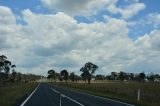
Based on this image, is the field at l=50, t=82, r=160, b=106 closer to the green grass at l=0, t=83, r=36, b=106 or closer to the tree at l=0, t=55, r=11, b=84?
the green grass at l=0, t=83, r=36, b=106

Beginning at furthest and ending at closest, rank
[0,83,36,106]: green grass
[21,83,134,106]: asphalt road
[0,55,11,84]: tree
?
[0,55,11,84]: tree → [0,83,36,106]: green grass → [21,83,134,106]: asphalt road

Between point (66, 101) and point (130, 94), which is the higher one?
point (130, 94)

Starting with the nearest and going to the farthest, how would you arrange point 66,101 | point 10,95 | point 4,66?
point 66,101
point 10,95
point 4,66

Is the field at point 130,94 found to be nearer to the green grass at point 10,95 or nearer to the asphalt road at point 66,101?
the asphalt road at point 66,101

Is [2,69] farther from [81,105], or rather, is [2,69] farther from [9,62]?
[81,105]

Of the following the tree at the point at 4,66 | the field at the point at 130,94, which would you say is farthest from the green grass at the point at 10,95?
the tree at the point at 4,66

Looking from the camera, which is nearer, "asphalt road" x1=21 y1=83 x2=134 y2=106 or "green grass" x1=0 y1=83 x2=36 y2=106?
"asphalt road" x1=21 y1=83 x2=134 y2=106

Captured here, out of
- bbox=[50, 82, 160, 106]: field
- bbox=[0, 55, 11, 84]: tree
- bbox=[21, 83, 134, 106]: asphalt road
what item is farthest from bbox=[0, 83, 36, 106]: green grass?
bbox=[0, 55, 11, 84]: tree

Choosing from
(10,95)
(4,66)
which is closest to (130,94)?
(10,95)

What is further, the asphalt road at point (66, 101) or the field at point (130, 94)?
the field at point (130, 94)

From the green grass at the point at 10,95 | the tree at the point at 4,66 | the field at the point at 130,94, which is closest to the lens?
the green grass at the point at 10,95

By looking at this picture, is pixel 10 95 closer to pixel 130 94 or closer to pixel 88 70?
pixel 130 94

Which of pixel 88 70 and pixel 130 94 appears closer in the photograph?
pixel 130 94

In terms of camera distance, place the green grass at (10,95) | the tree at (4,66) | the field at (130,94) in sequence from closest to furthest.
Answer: the green grass at (10,95), the field at (130,94), the tree at (4,66)
